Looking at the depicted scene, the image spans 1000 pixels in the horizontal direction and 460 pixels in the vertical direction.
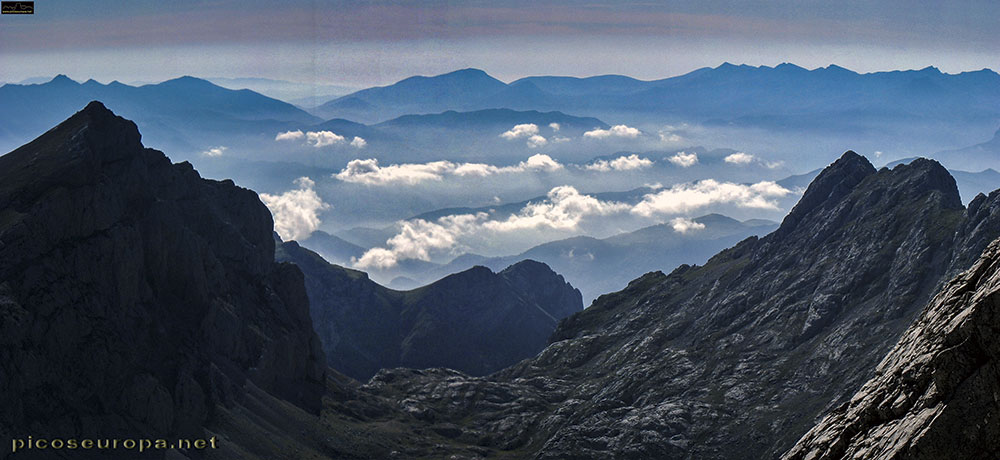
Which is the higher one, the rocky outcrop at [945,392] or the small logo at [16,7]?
the small logo at [16,7]

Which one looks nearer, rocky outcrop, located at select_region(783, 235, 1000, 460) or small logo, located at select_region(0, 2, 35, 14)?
rocky outcrop, located at select_region(783, 235, 1000, 460)

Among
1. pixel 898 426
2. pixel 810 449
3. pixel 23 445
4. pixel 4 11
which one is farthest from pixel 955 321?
pixel 23 445

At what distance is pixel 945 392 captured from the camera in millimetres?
34594

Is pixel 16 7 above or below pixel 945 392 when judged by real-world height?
above

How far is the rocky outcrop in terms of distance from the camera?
33500 mm

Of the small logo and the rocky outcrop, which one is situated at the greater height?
the small logo

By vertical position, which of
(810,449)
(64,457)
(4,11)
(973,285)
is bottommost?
(64,457)

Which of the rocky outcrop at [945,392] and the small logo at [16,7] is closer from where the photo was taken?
the rocky outcrop at [945,392]

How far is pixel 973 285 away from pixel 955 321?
17.2ft

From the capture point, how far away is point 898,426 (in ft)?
121

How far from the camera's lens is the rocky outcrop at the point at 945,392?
3350 cm

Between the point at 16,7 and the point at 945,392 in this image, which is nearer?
the point at 945,392

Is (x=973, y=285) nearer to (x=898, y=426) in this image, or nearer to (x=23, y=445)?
(x=898, y=426)

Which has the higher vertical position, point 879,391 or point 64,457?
point 879,391
